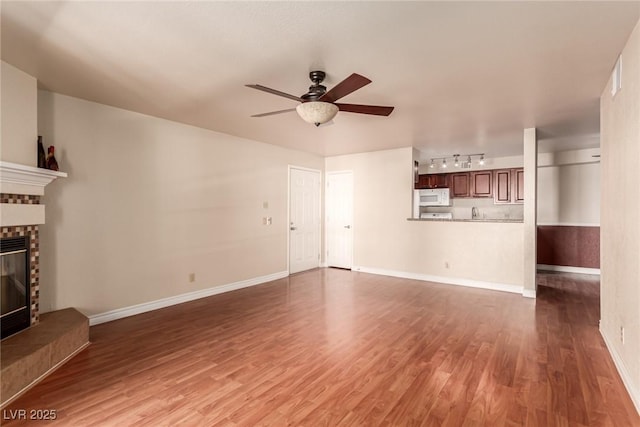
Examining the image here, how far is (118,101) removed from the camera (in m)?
3.40

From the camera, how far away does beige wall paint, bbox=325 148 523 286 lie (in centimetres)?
496

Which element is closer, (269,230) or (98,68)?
(98,68)

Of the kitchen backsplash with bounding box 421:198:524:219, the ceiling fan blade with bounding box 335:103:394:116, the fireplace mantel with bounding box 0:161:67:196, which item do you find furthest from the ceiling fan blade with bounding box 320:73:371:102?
the kitchen backsplash with bounding box 421:198:524:219

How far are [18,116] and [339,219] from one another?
5.24 metres

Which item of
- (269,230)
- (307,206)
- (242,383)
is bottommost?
(242,383)

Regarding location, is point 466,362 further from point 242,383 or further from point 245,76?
point 245,76

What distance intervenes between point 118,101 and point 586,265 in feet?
27.9

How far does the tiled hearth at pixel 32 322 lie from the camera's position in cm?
217

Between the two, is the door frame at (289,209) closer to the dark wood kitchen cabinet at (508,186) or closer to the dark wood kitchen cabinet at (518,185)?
the dark wood kitchen cabinet at (508,186)

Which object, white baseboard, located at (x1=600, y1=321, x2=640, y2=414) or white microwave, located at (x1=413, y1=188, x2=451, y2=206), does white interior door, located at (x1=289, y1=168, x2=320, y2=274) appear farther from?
white baseboard, located at (x1=600, y1=321, x2=640, y2=414)

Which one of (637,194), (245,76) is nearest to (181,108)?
(245,76)

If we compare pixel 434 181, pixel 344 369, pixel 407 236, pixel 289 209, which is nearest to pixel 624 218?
pixel 344 369

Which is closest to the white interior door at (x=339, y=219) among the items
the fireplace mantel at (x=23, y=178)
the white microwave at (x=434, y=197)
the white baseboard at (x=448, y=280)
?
the white baseboard at (x=448, y=280)

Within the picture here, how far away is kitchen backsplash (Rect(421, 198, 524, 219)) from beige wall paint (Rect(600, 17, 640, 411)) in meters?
4.39
